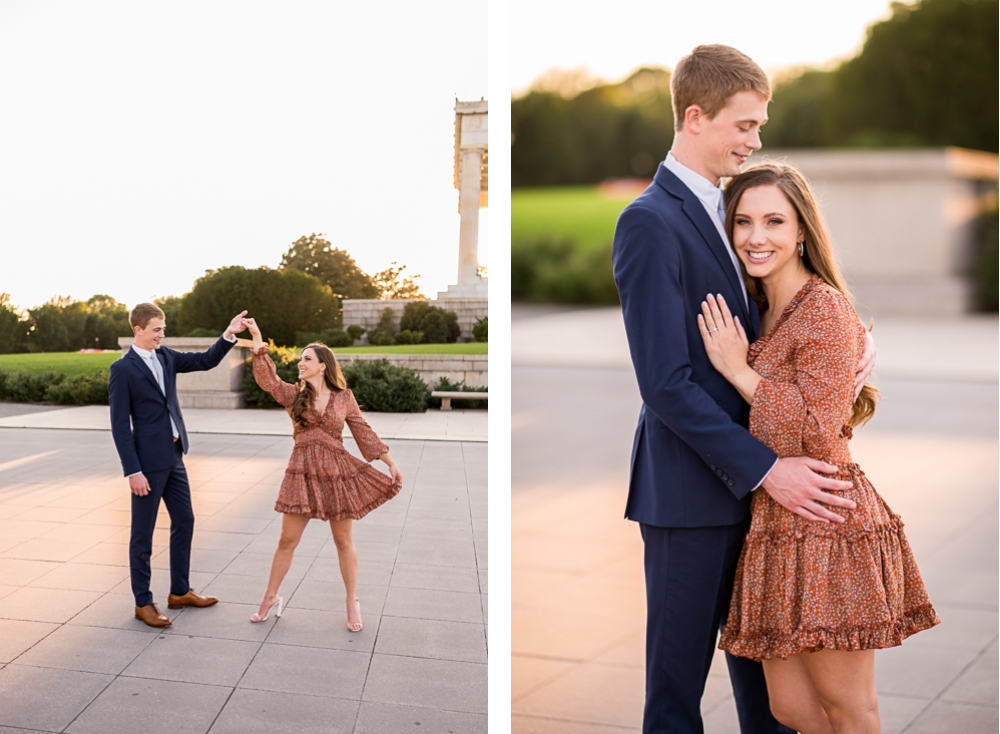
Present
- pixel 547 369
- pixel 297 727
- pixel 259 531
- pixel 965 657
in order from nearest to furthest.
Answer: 1. pixel 297 727
2. pixel 259 531
3. pixel 965 657
4. pixel 547 369

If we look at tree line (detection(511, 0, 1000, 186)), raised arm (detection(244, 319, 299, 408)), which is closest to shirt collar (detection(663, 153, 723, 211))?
raised arm (detection(244, 319, 299, 408))

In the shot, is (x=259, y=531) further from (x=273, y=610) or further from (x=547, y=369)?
(x=547, y=369)

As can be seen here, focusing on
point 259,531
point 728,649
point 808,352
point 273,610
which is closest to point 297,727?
point 273,610

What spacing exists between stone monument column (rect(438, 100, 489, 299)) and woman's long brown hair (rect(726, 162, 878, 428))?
0.97 m

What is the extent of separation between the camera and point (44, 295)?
2.62m

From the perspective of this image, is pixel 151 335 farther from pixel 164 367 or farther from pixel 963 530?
pixel 963 530

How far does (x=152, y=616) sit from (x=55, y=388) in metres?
0.73

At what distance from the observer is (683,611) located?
1.92 meters

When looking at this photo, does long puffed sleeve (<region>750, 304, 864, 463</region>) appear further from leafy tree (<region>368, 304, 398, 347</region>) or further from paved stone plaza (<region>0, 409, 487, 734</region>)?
leafy tree (<region>368, 304, 398, 347</region>)

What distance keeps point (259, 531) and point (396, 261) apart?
913 mm

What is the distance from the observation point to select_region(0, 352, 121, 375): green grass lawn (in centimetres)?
253

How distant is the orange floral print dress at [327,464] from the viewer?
100 inches

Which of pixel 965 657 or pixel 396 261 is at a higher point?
pixel 396 261

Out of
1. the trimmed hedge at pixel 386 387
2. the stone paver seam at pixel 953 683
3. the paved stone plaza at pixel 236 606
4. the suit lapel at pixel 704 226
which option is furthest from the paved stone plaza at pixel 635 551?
the suit lapel at pixel 704 226
